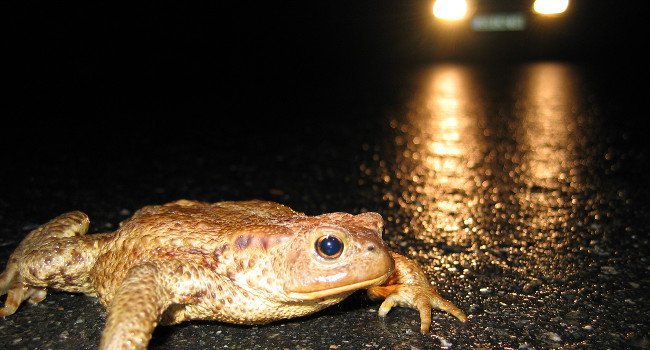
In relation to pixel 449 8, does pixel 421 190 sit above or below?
below

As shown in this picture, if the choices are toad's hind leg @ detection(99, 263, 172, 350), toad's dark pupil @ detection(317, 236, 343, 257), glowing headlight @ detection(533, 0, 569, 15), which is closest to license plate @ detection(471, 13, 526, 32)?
glowing headlight @ detection(533, 0, 569, 15)

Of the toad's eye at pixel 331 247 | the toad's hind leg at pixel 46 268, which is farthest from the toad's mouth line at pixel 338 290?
the toad's hind leg at pixel 46 268

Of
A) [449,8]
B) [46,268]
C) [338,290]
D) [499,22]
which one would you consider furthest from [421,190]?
[499,22]

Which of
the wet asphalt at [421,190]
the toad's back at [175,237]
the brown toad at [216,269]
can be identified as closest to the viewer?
the brown toad at [216,269]

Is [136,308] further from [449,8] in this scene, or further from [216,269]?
[449,8]

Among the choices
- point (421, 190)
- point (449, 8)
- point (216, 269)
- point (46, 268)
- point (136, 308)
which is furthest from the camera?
point (449, 8)

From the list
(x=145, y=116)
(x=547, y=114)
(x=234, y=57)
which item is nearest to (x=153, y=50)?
(x=234, y=57)

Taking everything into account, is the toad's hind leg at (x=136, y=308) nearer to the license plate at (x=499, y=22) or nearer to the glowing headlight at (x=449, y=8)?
the glowing headlight at (x=449, y=8)
